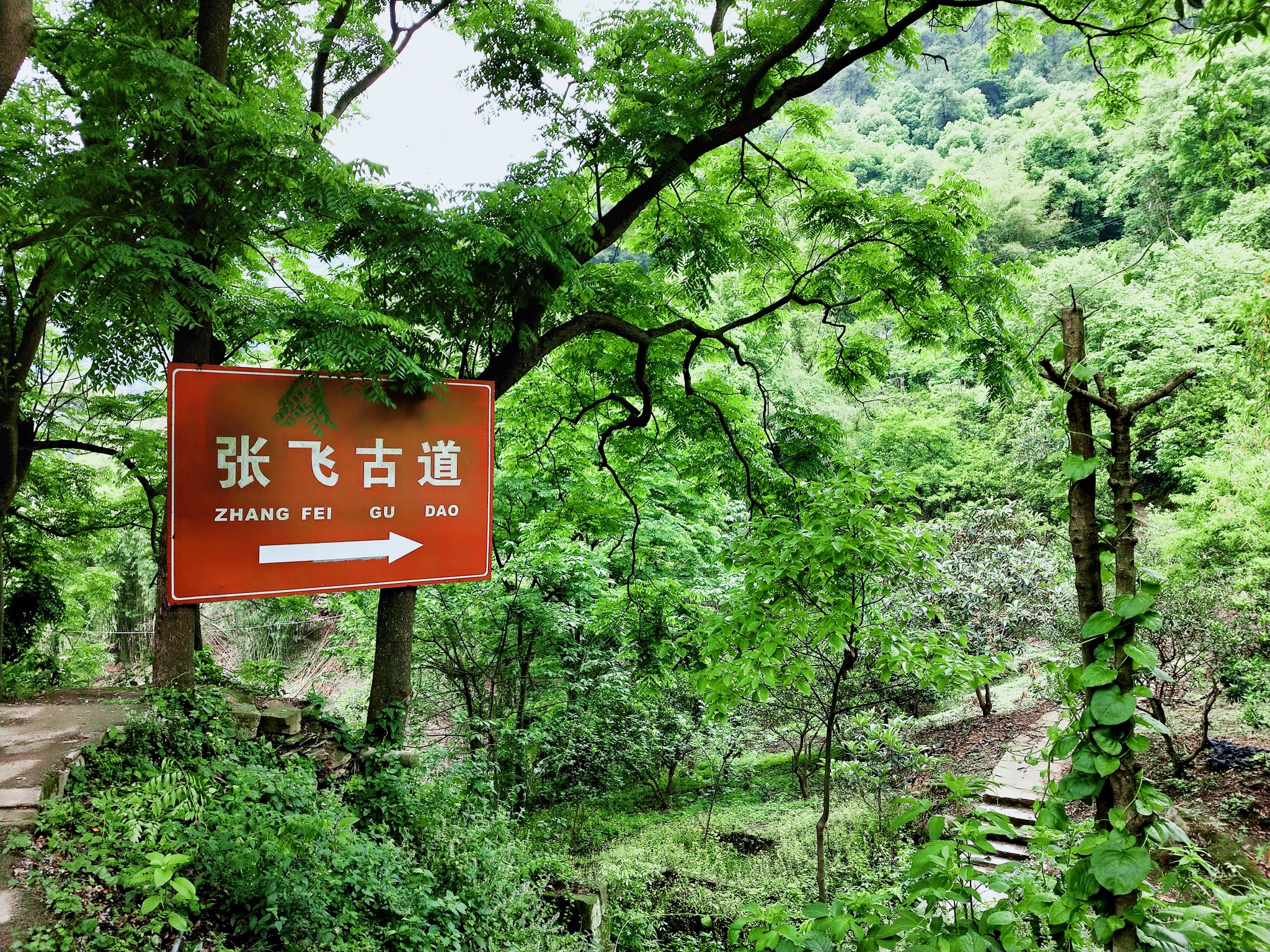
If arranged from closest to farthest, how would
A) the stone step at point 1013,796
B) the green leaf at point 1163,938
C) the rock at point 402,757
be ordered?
the green leaf at point 1163,938
the rock at point 402,757
the stone step at point 1013,796

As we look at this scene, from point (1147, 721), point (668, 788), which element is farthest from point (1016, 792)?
point (1147, 721)

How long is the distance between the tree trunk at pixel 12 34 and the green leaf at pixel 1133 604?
366cm

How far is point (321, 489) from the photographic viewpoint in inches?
134

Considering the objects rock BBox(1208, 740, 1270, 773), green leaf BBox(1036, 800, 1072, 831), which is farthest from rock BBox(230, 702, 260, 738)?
rock BBox(1208, 740, 1270, 773)

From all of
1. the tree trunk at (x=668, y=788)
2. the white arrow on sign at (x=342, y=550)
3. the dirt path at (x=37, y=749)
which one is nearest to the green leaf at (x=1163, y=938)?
the dirt path at (x=37, y=749)

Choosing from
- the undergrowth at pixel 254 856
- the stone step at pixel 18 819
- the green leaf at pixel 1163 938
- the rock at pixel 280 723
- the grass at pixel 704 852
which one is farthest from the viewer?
the grass at pixel 704 852

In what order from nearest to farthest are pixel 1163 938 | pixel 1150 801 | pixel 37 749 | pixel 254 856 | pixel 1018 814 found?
1. pixel 1163 938
2. pixel 1150 801
3. pixel 254 856
4. pixel 37 749
5. pixel 1018 814

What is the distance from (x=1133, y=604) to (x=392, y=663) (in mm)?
4072

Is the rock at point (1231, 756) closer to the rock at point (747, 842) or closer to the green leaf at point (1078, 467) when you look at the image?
the rock at point (747, 842)

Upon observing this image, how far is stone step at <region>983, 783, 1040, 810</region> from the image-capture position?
26.9 feet

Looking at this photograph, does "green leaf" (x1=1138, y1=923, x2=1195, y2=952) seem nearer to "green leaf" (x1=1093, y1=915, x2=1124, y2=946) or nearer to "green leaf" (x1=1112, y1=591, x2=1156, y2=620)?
"green leaf" (x1=1093, y1=915, x2=1124, y2=946)

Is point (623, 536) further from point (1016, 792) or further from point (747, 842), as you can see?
point (1016, 792)

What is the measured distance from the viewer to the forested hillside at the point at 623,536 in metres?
2.01

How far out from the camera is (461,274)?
3361 millimetres
